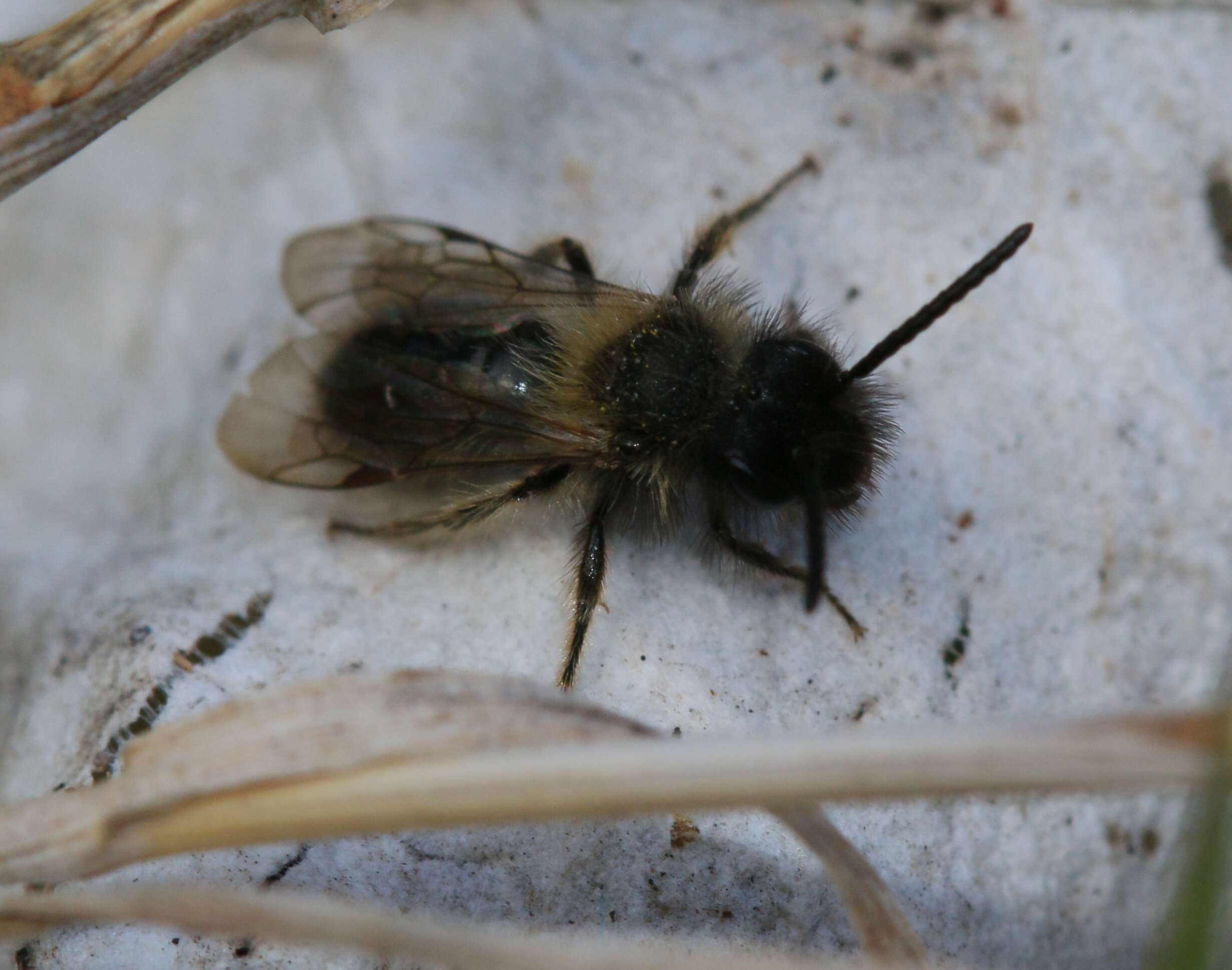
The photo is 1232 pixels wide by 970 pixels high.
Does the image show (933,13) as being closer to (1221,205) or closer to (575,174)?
(1221,205)

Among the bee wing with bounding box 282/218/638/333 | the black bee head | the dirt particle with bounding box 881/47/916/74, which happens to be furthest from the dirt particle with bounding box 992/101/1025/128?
the bee wing with bounding box 282/218/638/333

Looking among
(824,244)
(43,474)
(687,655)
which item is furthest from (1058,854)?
(43,474)

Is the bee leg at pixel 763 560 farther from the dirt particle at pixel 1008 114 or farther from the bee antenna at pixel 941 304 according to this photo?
the dirt particle at pixel 1008 114

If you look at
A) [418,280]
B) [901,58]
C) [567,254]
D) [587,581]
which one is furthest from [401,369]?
[901,58]

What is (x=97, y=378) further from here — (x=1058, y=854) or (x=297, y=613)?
→ (x=1058, y=854)

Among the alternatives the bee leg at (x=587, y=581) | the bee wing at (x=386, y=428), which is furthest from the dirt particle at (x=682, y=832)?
the bee wing at (x=386, y=428)

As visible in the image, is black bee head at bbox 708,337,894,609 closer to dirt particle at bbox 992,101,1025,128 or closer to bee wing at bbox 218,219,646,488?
bee wing at bbox 218,219,646,488

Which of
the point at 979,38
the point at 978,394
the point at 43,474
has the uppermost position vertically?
the point at 979,38
